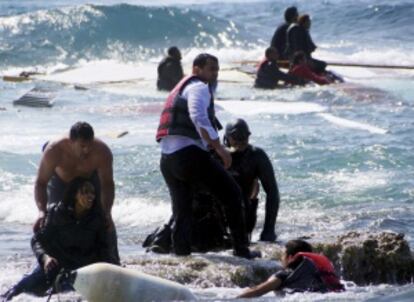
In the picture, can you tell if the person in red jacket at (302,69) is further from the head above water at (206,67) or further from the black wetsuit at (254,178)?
the head above water at (206,67)

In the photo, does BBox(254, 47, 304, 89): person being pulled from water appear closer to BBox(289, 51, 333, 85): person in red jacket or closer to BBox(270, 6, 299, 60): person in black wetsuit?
BBox(289, 51, 333, 85): person in red jacket

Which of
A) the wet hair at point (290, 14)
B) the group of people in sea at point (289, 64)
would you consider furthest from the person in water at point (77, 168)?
the wet hair at point (290, 14)

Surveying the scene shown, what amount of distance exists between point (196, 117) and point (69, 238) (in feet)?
4.64

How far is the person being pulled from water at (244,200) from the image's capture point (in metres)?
10.8

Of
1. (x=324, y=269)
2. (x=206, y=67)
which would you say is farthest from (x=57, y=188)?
(x=324, y=269)

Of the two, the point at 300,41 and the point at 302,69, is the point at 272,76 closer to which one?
the point at 302,69

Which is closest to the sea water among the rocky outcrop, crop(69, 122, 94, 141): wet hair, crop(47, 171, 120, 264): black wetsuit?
the rocky outcrop

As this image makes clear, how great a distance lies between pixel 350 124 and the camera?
2066 centimetres

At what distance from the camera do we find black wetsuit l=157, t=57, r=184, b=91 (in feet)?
78.2

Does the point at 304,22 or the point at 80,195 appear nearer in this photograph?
the point at 80,195

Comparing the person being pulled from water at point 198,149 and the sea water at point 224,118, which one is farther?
the sea water at point 224,118

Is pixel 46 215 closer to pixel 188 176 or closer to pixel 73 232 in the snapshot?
pixel 73 232

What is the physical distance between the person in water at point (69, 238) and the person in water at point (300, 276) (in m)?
1.12

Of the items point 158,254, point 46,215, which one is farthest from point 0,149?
point 46,215
